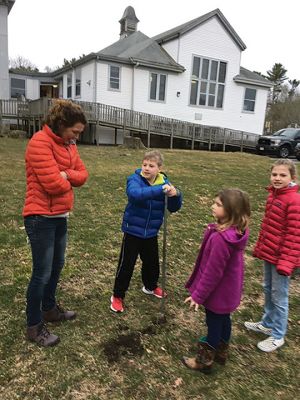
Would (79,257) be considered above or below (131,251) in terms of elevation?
below

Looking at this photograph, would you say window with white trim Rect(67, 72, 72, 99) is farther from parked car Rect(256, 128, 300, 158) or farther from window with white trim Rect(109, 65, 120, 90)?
parked car Rect(256, 128, 300, 158)

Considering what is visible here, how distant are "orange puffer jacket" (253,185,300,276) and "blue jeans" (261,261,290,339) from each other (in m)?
0.15

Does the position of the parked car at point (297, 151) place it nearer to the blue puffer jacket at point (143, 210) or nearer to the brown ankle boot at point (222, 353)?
the blue puffer jacket at point (143, 210)

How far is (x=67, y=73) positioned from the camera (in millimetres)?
23625

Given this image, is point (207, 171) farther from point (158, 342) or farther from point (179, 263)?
point (158, 342)

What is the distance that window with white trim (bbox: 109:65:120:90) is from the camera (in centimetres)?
1994

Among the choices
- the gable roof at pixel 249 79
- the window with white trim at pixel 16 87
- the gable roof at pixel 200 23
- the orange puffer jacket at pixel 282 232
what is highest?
the gable roof at pixel 200 23

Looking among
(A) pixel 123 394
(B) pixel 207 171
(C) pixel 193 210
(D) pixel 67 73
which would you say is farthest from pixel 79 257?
(D) pixel 67 73

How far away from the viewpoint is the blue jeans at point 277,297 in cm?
303

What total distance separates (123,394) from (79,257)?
2.20 meters

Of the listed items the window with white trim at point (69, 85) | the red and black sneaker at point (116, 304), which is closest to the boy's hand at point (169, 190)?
the red and black sneaker at point (116, 304)

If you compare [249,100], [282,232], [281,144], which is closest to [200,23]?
[249,100]

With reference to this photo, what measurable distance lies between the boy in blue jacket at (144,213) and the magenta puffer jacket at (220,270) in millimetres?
707

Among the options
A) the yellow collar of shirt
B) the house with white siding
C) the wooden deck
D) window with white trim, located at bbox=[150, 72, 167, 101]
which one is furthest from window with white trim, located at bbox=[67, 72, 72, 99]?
the yellow collar of shirt
